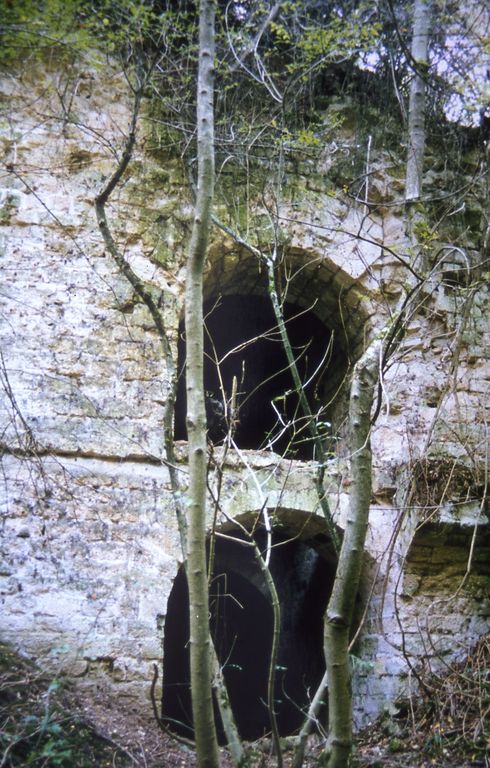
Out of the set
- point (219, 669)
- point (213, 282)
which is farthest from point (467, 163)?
point (219, 669)

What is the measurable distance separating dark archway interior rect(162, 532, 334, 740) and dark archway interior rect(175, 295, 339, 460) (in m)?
1.06

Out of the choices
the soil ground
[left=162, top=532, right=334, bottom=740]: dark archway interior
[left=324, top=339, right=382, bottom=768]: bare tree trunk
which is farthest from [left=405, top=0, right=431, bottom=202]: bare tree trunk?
the soil ground

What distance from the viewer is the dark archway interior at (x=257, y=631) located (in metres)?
6.04

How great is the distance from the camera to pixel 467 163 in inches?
225

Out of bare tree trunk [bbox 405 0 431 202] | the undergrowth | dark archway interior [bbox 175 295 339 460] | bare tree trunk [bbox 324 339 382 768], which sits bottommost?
the undergrowth

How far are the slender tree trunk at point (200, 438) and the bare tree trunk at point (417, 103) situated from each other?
1.99 m

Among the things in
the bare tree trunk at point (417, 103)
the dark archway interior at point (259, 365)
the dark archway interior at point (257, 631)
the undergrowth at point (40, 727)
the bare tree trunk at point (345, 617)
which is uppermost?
the bare tree trunk at point (417, 103)

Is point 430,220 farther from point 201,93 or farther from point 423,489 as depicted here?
point 201,93

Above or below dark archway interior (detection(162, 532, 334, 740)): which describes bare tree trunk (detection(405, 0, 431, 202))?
above

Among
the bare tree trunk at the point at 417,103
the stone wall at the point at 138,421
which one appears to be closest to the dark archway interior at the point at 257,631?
the stone wall at the point at 138,421

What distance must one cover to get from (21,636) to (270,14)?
4556 mm

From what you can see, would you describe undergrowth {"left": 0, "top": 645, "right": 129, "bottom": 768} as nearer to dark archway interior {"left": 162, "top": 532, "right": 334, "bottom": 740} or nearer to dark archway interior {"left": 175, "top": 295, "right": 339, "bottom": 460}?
dark archway interior {"left": 162, "top": 532, "right": 334, "bottom": 740}

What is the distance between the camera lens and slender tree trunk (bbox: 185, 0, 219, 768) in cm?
252

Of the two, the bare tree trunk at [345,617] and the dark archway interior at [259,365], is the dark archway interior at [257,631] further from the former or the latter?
the bare tree trunk at [345,617]
